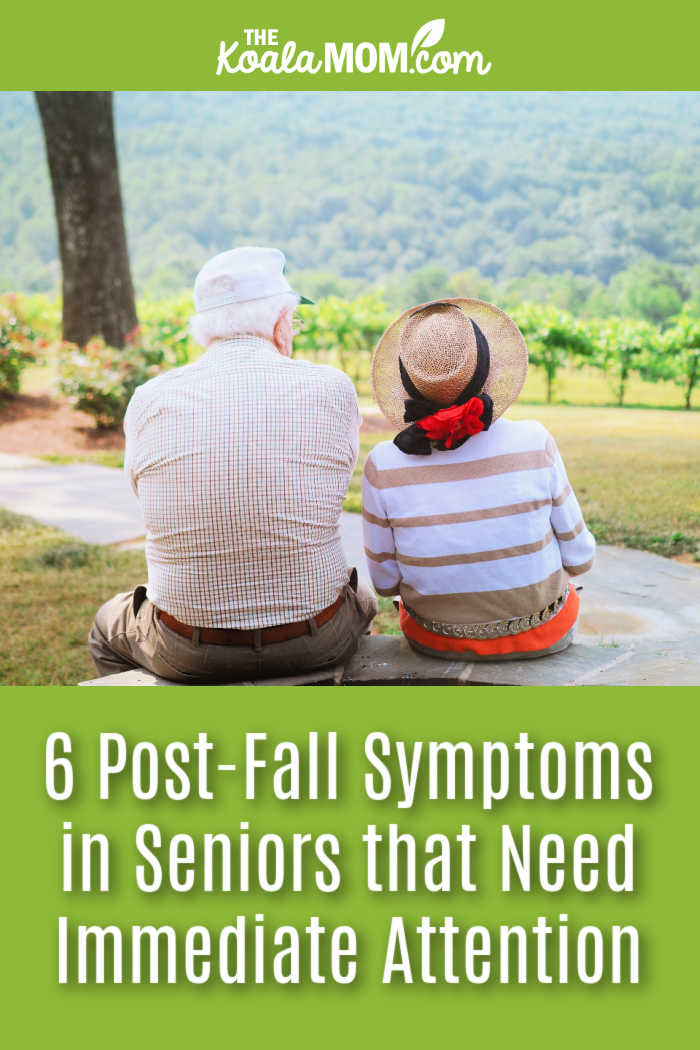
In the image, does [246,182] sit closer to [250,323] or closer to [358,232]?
[358,232]

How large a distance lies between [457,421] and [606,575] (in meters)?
2.31

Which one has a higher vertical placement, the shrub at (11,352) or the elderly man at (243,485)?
the shrub at (11,352)

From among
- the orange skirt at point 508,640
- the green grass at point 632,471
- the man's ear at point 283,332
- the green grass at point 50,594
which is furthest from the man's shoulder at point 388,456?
the green grass at point 632,471

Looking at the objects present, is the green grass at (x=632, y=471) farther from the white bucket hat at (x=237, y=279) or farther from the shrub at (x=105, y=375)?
the white bucket hat at (x=237, y=279)

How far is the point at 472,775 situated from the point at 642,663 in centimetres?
107

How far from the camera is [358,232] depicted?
14.7m

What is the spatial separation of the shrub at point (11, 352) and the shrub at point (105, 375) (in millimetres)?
706

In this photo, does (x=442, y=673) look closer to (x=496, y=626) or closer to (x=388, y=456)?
(x=496, y=626)

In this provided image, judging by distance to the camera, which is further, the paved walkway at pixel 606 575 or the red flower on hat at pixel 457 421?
the paved walkway at pixel 606 575

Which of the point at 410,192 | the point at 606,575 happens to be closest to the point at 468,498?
the point at 606,575

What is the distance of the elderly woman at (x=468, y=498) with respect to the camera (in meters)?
2.27

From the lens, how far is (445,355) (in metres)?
2.25

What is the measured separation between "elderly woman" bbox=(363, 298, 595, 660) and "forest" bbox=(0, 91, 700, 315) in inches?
224

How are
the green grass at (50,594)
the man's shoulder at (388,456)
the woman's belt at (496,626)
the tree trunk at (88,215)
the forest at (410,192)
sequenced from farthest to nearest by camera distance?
1. the forest at (410,192)
2. the tree trunk at (88,215)
3. the green grass at (50,594)
4. the woman's belt at (496,626)
5. the man's shoulder at (388,456)
